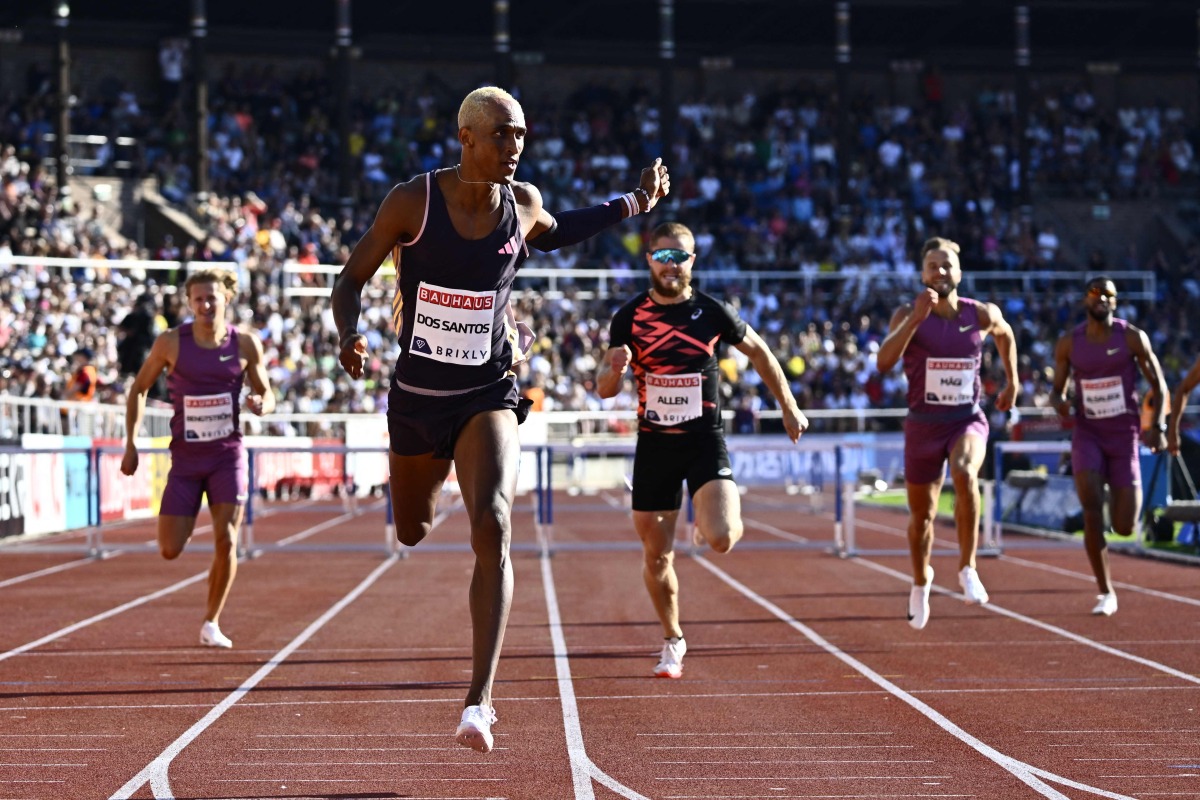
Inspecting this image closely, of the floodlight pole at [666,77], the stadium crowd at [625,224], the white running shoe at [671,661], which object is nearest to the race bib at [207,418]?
the white running shoe at [671,661]

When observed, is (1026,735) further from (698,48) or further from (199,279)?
(698,48)

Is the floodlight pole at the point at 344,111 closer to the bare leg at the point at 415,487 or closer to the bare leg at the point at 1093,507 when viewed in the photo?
the bare leg at the point at 1093,507

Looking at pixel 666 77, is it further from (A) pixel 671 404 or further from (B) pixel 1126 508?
(A) pixel 671 404

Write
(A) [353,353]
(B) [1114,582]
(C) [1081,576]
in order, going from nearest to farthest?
(A) [353,353], (B) [1114,582], (C) [1081,576]

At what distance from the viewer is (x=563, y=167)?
40.0 meters

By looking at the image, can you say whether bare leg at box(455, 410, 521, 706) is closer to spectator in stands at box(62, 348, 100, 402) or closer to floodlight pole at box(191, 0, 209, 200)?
spectator in stands at box(62, 348, 100, 402)

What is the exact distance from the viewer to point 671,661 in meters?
8.64

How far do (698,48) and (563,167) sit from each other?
8.81 metres

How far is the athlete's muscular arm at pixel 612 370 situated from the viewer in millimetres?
7996

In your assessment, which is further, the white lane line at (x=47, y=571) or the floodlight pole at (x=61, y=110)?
the floodlight pole at (x=61, y=110)

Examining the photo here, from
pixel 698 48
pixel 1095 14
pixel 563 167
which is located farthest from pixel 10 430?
pixel 1095 14

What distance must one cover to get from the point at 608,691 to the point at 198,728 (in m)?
2.00

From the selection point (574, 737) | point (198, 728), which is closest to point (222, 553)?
point (198, 728)

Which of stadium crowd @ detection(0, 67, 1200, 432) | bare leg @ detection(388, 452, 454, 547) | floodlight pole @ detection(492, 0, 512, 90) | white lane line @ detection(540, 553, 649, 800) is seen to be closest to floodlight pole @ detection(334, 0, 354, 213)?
stadium crowd @ detection(0, 67, 1200, 432)
